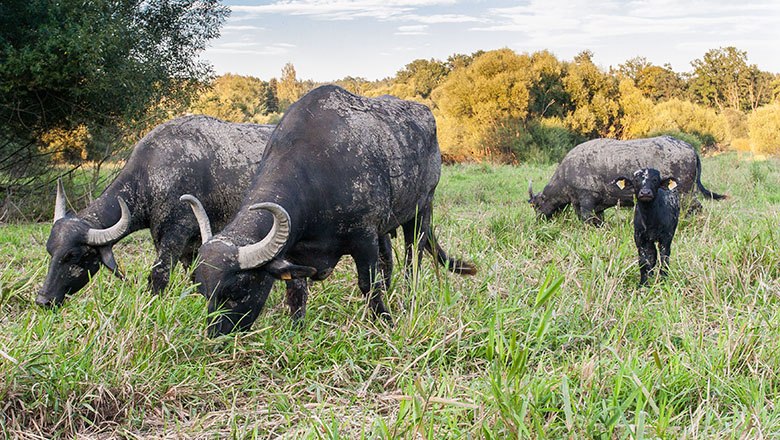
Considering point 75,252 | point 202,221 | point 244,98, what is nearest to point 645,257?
point 202,221

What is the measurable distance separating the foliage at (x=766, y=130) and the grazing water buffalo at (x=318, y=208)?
24.3 meters

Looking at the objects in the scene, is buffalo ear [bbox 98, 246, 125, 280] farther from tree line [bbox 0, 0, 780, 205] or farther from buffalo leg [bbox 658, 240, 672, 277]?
tree line [bbox 0, 0, 780, 205]

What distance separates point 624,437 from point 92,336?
2.89m

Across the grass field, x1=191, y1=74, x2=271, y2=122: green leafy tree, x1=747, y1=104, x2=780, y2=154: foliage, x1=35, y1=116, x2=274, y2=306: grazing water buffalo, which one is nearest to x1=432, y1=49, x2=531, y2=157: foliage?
x1=747, y1=104, x2=780, y2=154: foliage

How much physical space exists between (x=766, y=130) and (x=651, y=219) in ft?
76.1

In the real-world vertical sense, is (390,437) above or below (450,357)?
above

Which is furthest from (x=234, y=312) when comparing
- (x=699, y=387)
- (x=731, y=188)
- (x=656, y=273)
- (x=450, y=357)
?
(x=731, y=188)

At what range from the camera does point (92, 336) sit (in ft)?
12.5

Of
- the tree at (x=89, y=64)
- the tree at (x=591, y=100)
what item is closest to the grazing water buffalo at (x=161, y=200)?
the tree at (x=89, y=64)

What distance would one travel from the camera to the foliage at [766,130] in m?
25.6

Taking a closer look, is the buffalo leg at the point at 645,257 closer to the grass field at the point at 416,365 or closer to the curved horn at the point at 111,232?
the grass field at the point at 416,365

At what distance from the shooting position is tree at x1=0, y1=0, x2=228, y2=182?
1096cm

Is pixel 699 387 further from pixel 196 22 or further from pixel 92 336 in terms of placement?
pixel 196 22

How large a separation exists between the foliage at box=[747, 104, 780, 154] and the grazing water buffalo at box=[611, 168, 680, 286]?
2253 cm
